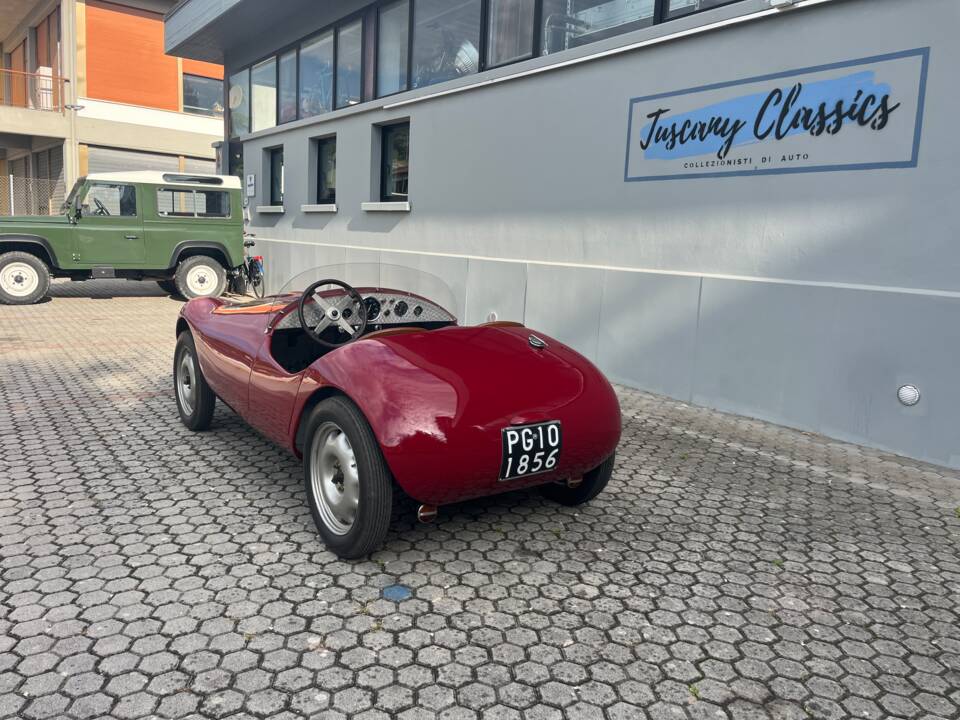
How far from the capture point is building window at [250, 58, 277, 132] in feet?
50.7

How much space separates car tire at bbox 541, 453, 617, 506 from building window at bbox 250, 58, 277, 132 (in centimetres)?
Answer: 1374

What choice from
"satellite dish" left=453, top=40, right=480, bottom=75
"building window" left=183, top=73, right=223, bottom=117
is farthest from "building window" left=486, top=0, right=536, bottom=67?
→ "building window" left=183, top=73, right=223, bottom=117

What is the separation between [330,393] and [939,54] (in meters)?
4.92

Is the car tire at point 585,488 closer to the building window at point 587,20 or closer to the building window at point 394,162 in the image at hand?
the building window at point 587,20

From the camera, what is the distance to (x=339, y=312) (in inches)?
162

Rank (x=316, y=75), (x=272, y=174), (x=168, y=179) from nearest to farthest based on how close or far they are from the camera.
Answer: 1. (x=168, y=179)
2. (x=316, y=75)
3. (x=272, y=174)

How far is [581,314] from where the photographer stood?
792cm

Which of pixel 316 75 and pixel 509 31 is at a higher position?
pixel 316 75

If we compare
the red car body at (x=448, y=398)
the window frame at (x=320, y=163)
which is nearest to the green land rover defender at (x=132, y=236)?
the window frame at (x=320, y=163)

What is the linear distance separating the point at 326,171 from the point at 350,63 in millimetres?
2038

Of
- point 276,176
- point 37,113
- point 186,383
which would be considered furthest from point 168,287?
point 37,113

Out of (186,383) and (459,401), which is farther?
(186,383)

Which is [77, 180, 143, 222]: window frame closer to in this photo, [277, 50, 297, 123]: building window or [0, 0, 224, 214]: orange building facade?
[277, 50, 297, 123]: building window

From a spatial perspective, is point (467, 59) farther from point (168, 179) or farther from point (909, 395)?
point (909, 395)
